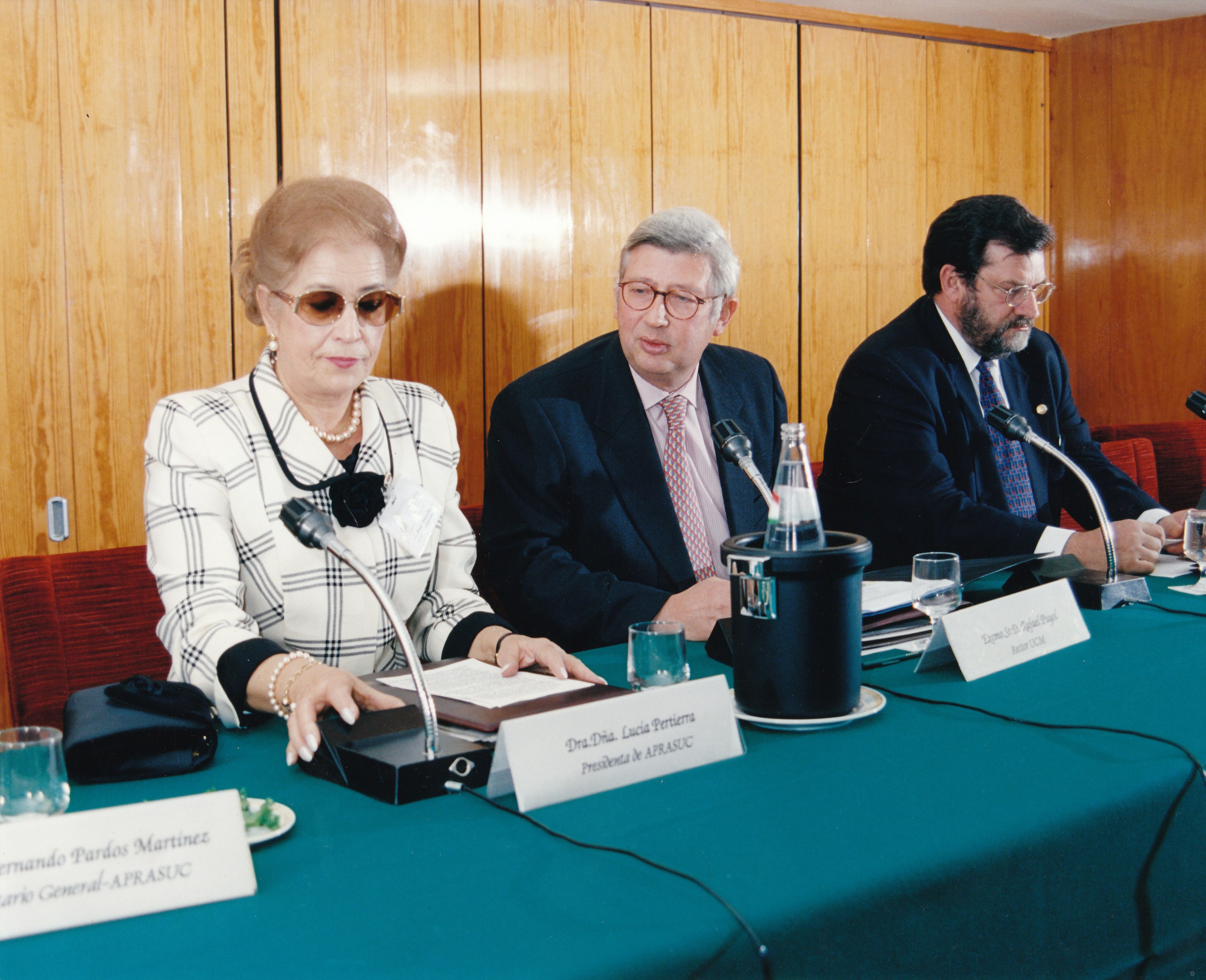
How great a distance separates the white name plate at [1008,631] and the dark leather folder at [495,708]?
0.45 m

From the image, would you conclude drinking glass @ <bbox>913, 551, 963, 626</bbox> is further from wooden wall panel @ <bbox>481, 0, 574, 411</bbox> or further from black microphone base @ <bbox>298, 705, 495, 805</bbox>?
wooden wall panel @ <bbox>481, 0, 574, 411</bbox>

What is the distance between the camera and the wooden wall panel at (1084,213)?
4.56 metres

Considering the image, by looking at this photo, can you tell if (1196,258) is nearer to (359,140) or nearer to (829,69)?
(829,69)

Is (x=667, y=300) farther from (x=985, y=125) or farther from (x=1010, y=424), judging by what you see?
(x=985, y=125)

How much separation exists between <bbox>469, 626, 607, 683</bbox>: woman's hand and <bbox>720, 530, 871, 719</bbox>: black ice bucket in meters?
0.22

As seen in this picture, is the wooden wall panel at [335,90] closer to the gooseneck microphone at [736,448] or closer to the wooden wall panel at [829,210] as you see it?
the wooden wall panel at [829,210]

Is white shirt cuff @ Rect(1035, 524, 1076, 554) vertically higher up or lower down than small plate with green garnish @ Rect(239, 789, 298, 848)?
higher up

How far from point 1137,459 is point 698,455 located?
208 cm

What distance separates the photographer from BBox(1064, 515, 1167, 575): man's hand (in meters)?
2.11

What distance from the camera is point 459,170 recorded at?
132 inches

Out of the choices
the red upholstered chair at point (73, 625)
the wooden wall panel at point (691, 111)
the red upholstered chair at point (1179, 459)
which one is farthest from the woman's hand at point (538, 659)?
the red upholstered chair at point (1179, 459)

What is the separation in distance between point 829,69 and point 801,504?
3227mm

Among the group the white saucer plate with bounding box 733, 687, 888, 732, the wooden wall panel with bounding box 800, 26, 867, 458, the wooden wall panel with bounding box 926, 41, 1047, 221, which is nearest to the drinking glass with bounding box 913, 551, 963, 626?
the white saucer plate with bounding box 733, 687, 888, 732

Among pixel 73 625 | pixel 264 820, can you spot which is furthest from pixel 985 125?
pixel 264 820
